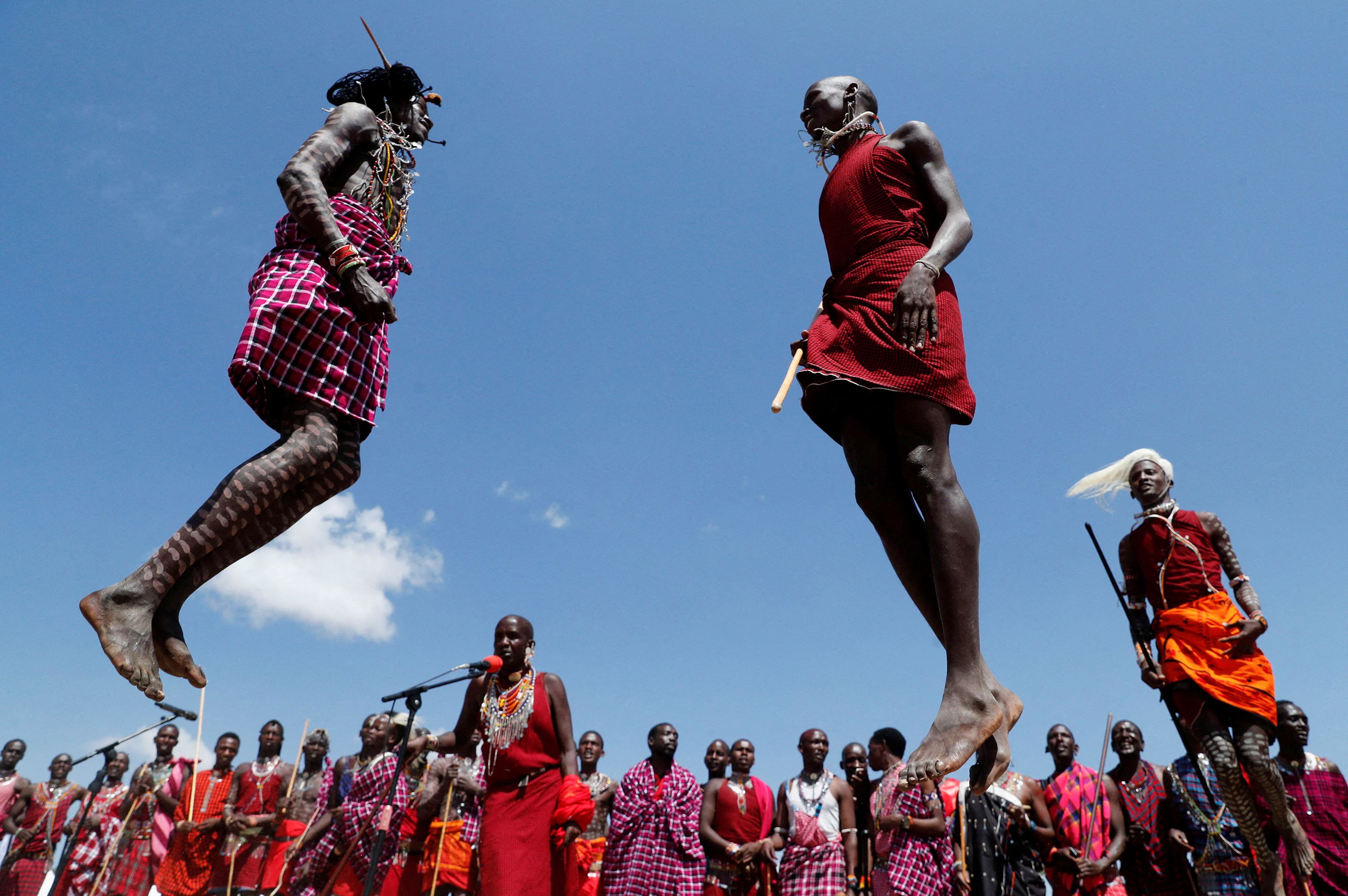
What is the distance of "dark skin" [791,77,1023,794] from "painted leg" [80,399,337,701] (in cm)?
158

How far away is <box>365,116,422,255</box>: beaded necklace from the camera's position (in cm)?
341

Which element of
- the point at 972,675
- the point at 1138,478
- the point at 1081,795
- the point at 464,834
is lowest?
the point at 972,675

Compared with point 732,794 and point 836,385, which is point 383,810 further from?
point 732,794

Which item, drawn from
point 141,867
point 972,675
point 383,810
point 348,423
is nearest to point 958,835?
point 383,810

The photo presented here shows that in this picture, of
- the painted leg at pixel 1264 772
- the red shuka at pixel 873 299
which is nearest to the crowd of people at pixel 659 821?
the painted leg at pixel 1264 772

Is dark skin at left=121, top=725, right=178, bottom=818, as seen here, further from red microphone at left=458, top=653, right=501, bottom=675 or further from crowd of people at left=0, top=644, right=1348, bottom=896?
red microphone at left=458, top=653, right=501, bottom=675

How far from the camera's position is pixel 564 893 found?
602cm

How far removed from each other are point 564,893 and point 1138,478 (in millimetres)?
4393

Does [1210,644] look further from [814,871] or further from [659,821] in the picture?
[659,821]

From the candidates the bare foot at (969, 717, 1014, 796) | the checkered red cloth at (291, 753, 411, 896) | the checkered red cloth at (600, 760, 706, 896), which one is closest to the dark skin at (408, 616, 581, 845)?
the checkered red cloth at (291, 753, 411, 896)

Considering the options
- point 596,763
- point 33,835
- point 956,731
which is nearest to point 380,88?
point 956,731

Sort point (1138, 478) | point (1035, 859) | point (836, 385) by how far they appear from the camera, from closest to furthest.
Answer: point (836, 385), point (1138, 478), point (1035, 859)

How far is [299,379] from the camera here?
2779 millimetres

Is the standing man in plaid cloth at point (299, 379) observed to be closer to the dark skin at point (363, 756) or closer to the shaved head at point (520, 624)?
the shaved head at point (520, 624)
